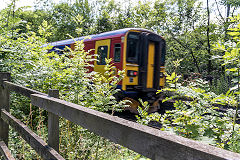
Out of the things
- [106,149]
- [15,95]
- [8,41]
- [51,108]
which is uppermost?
[8,41]

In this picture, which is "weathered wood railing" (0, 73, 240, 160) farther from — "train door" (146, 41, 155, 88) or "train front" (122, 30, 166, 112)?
"train door" (146, 41, 155, 88)

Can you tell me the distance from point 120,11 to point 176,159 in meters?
23.0

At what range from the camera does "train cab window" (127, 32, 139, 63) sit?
7.33 metres

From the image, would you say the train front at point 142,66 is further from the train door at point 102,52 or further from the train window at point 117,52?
the train door at point 102,52

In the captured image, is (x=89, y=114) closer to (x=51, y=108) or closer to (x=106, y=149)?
(x=51, y=108)

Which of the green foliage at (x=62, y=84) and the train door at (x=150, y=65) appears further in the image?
the train door at (x=150, y=65)

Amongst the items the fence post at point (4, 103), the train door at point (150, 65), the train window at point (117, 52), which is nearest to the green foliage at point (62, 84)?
the fence post at point (4, 103)

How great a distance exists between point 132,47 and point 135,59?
0.47m

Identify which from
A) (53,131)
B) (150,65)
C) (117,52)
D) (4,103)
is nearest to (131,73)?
(117,52)

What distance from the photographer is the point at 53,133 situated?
168cm

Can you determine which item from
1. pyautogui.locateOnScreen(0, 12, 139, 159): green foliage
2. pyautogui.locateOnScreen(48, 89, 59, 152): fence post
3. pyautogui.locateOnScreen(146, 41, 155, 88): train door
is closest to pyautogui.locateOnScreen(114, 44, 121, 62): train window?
pyautogui.locateOnScreen(146, 41, 155, 88): train door

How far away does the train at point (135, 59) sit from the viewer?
7.31 m

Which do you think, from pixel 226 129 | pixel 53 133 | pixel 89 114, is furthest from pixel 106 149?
pixel 89 114

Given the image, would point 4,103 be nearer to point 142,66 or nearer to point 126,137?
point 126,137
